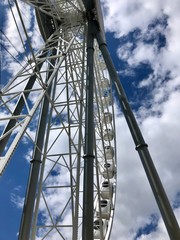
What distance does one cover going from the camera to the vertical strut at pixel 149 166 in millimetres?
7004

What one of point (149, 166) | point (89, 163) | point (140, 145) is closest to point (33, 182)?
point (89, 163)

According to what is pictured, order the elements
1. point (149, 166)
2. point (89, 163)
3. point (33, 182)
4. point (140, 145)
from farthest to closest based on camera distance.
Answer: point (33, 182)
point (140, 145)
point (89, 163)
point (149, 166)

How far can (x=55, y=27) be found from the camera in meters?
14.9

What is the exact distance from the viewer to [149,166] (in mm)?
8211

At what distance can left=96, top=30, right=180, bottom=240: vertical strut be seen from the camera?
23.0 ft

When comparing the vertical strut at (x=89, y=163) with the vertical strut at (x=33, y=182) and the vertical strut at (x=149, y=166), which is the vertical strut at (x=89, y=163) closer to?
the vertical strut at (x=149, y=166)

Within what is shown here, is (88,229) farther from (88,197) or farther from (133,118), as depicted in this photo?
(133,118)

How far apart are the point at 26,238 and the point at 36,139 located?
13.2 ft

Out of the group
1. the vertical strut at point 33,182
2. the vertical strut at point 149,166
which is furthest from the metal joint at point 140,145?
the vertical strut at point 33,182

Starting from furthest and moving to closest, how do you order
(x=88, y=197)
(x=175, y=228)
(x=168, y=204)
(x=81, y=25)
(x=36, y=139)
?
(x=81, y=25), (x=36, y=139), (x=88, y=197), (x=168, y=204), (x=175, y=228)

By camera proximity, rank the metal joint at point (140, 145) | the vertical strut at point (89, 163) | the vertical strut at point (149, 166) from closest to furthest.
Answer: the vertical strut at point (149, 166)
the vertical strut at point (89, 163)
the metal joint at point (140, 145)

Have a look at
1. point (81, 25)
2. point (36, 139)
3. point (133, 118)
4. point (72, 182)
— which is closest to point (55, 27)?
point (81, 25)

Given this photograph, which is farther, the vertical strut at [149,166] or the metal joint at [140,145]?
the metal joint at [140,145]

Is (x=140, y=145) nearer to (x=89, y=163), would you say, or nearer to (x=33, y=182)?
(x=89, y=163)
